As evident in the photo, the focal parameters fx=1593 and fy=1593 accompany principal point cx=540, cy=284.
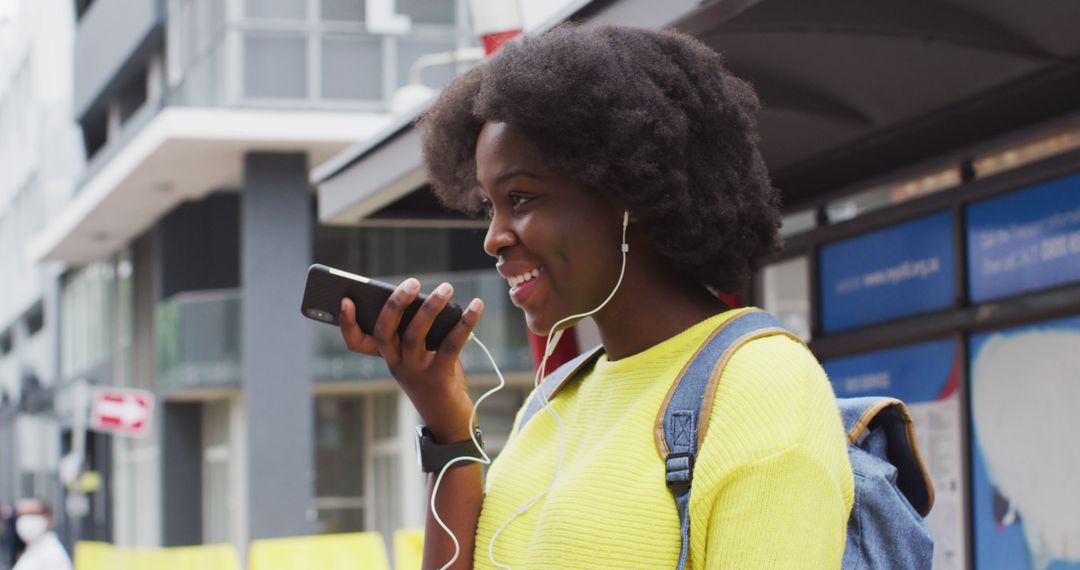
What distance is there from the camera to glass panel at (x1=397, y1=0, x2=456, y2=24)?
20625mm

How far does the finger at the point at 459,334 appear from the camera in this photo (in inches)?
87.7

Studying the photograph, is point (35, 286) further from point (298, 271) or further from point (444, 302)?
point (444, 302)

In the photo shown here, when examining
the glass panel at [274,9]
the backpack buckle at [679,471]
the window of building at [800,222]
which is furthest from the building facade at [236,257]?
the backpack buckle at [679,471]

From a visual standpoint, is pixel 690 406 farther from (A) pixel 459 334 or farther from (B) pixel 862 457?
(A) pixel 459 334

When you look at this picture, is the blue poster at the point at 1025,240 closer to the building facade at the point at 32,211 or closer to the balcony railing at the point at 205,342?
the balcony railing at the point at 205,342

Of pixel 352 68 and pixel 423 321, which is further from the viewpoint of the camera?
pixel 352 68

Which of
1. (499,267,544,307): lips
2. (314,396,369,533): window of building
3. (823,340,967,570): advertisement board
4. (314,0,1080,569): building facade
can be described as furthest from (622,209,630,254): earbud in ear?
(314,396,369,533): window of building

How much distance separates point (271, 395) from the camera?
21.0m

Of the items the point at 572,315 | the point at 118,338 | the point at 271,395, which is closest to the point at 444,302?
the point at 572,315

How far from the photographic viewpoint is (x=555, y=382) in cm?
249

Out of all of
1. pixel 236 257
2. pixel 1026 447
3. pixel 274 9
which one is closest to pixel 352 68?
pixel 274 9

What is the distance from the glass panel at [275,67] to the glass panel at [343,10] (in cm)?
58

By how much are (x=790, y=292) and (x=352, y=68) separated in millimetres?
13822

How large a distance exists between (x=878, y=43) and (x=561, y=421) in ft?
9.55
